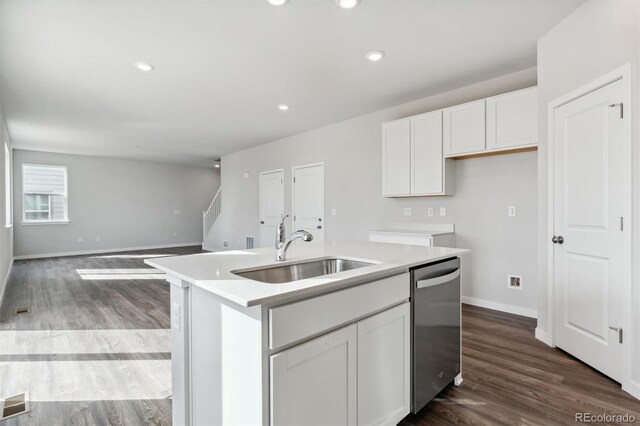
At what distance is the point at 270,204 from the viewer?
6.93 metres

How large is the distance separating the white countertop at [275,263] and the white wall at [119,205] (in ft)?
27.4

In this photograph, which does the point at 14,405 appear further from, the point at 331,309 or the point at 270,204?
the point at 270,204

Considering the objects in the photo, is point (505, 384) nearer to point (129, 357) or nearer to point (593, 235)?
point (593, 235)

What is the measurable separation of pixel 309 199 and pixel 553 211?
3.91 metres

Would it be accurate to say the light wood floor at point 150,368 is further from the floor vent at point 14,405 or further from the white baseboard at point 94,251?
the white baseboard at point 94,251

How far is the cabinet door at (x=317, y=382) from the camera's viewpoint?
117 centimetres

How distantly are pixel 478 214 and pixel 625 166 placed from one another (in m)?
1.74

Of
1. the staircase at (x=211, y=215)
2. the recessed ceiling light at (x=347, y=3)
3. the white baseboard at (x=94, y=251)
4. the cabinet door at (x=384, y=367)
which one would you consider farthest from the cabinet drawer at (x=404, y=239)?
the white baseboard at (x=94, y=251)

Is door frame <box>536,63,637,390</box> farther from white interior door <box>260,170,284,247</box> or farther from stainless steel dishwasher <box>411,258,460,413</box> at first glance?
white interior door <box>260,170,284,247</box>

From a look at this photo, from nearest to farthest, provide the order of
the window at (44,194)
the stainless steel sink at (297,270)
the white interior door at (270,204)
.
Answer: the stainless steel sink at (297,270), the white interior door at (270,204), the window at (44,194)

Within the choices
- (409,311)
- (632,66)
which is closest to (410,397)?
(409,311)

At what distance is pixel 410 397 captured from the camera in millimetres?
1773

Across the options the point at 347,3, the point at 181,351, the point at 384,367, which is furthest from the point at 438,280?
the point at 347,3

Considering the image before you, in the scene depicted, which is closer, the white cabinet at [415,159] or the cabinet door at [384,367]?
the cabinet door at [384,367]
